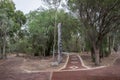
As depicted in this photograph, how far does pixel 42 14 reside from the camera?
43406 millimetres

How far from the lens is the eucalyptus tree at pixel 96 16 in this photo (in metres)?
23.1

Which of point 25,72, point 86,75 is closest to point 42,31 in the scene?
point 25,72

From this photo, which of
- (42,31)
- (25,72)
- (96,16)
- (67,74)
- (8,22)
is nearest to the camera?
(67,74)

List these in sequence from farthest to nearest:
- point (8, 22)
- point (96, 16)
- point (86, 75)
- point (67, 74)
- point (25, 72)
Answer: point (8, 22) → point (96, 16) → point (25, 72) → point (67, 74) → point (86, 75)

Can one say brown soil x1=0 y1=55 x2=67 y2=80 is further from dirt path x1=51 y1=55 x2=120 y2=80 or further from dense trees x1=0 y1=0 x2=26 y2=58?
dense trees x1=0 y1=0 x2=26 y2=58

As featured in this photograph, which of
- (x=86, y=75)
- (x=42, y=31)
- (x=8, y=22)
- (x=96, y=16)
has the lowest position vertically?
(x=86, y=75)

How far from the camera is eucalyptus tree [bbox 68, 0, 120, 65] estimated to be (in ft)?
75.9

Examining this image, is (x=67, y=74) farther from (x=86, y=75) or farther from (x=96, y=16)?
(x=96, y=16)

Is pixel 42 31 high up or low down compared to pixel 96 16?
down

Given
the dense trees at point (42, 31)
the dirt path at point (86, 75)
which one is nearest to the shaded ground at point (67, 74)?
the dirt path at point (86, 75)

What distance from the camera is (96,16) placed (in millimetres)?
24531

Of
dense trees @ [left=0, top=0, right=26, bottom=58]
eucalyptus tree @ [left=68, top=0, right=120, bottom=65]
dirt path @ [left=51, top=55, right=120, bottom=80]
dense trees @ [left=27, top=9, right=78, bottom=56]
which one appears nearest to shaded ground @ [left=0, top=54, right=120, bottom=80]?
dirt path @ [left=51, top=55, right=120, bottom=80]

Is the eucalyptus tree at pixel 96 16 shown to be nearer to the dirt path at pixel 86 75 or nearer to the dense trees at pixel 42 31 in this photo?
the dirt path at pixel 86 75

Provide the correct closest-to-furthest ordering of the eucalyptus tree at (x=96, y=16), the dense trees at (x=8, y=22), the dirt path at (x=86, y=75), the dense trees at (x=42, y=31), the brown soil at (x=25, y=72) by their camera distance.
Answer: the dirt path at (x=86, y=75) < the brown soil at (x=25, y=72) < the eucalyptus tree at (x=96, y=16) < the dense trees at (x=8, y=22) < the dense trees at (x=42, y=31)
